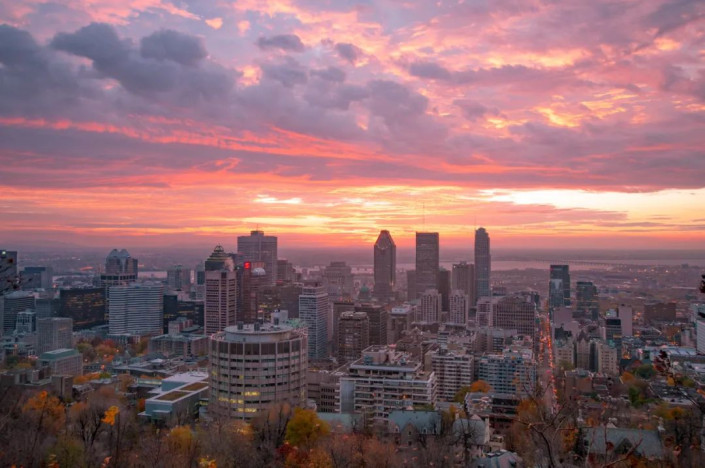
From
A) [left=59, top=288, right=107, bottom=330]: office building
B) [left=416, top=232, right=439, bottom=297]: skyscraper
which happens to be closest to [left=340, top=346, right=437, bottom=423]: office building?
[left=59, top=288, right=107, bottom=330]: office building

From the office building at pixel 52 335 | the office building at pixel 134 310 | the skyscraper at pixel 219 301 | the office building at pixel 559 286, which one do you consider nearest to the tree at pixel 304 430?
the office building at pixel 52 335

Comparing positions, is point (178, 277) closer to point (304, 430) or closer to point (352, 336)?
point (352, 336)

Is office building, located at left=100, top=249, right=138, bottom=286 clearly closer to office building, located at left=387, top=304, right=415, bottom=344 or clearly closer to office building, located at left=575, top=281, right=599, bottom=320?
office building, located at left=387, top=304, right=415, bottom=344

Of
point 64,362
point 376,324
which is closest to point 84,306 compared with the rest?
point 64,362

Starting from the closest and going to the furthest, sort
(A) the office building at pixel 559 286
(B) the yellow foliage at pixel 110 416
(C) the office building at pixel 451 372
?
(B) the yellow foliage at pixel 110 416
(C) the office building at pixel 451 372
(A) the office building at pixel 559 286

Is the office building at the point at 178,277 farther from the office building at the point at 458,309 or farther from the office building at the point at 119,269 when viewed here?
the office building at the point at 458,309

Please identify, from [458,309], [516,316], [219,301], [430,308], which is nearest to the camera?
[219,301]
